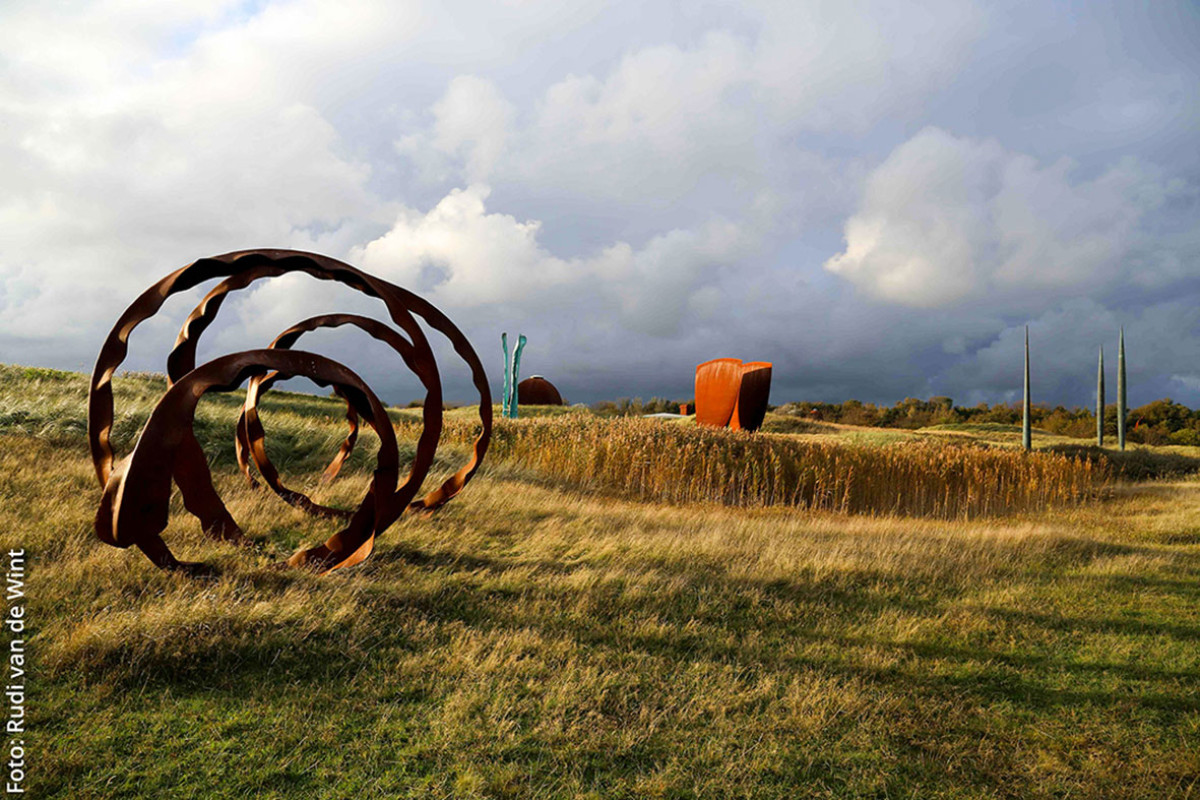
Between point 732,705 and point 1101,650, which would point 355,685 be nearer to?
point 732,705

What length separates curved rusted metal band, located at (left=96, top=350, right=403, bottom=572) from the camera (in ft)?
12.0

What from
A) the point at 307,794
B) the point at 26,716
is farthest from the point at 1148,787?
the point at 26,716

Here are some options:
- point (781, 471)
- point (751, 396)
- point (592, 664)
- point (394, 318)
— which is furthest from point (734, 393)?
point (592, 664)

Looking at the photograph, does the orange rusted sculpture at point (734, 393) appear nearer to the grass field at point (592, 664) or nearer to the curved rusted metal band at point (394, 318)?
the grass field at point (592, 664)

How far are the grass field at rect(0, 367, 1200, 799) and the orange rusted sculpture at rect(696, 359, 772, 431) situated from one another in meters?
10.2

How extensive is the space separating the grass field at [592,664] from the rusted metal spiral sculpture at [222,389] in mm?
318

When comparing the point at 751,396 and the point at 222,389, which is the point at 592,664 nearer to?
the point at 222,389

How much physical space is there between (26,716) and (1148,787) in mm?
4700

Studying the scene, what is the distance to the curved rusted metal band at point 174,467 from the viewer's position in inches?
144

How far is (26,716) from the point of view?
9.20 feet

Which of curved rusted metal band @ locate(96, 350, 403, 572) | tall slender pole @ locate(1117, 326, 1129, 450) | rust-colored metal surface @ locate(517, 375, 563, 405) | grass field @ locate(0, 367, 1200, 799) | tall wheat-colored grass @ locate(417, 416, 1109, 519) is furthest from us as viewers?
rust-colored metal surface @ locate(517, 375, 563, 405)

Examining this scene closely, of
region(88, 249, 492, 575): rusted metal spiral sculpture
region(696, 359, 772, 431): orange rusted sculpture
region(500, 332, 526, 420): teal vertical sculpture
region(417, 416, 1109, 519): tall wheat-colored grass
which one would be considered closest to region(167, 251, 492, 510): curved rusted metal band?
region(88, 249, 492, 575): rusted metal spiral sculpture

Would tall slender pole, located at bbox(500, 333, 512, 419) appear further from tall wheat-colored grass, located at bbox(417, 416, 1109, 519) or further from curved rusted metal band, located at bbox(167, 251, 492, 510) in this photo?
curved rusted metal band, located at bbox(167, 251, 492, 510)

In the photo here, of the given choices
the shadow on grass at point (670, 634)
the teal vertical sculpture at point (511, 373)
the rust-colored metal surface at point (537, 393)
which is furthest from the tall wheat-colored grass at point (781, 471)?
the rust-colored metal surface at point (537, 393)
